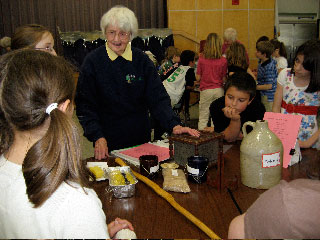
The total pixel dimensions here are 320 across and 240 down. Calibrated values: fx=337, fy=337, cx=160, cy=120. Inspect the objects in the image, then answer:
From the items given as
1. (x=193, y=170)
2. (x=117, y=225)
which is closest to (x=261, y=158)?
(x=193, y=170)

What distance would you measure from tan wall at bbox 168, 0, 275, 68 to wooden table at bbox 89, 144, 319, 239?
679 cm

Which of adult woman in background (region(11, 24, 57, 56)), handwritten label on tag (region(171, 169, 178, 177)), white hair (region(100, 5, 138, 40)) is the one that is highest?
white hair (region(100, 5, 138, 40))

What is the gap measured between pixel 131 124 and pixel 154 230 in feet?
4.37

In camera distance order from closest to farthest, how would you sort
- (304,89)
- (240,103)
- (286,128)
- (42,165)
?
(42,165), (286,128), (240,103), (304,89)

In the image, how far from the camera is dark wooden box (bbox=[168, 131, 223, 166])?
1.65 metres

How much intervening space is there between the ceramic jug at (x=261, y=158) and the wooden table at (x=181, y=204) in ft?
0.20

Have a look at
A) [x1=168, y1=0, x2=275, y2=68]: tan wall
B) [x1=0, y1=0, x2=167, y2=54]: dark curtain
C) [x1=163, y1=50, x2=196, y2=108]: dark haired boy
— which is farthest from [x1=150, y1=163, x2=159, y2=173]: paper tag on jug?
[x1=0, y1=0, x2=167, y2=54]: dark curtain

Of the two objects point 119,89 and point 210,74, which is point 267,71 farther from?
point 119,89

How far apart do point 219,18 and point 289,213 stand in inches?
310

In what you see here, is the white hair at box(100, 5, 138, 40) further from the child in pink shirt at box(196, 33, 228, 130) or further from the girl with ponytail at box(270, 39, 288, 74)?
the girl with ponytail at box(270, 39, 288, 74)

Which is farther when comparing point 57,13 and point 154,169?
point 57,13

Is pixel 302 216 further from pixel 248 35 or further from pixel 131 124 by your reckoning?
pixel 248 35

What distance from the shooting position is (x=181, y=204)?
1.35 metres

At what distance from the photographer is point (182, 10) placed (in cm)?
791
